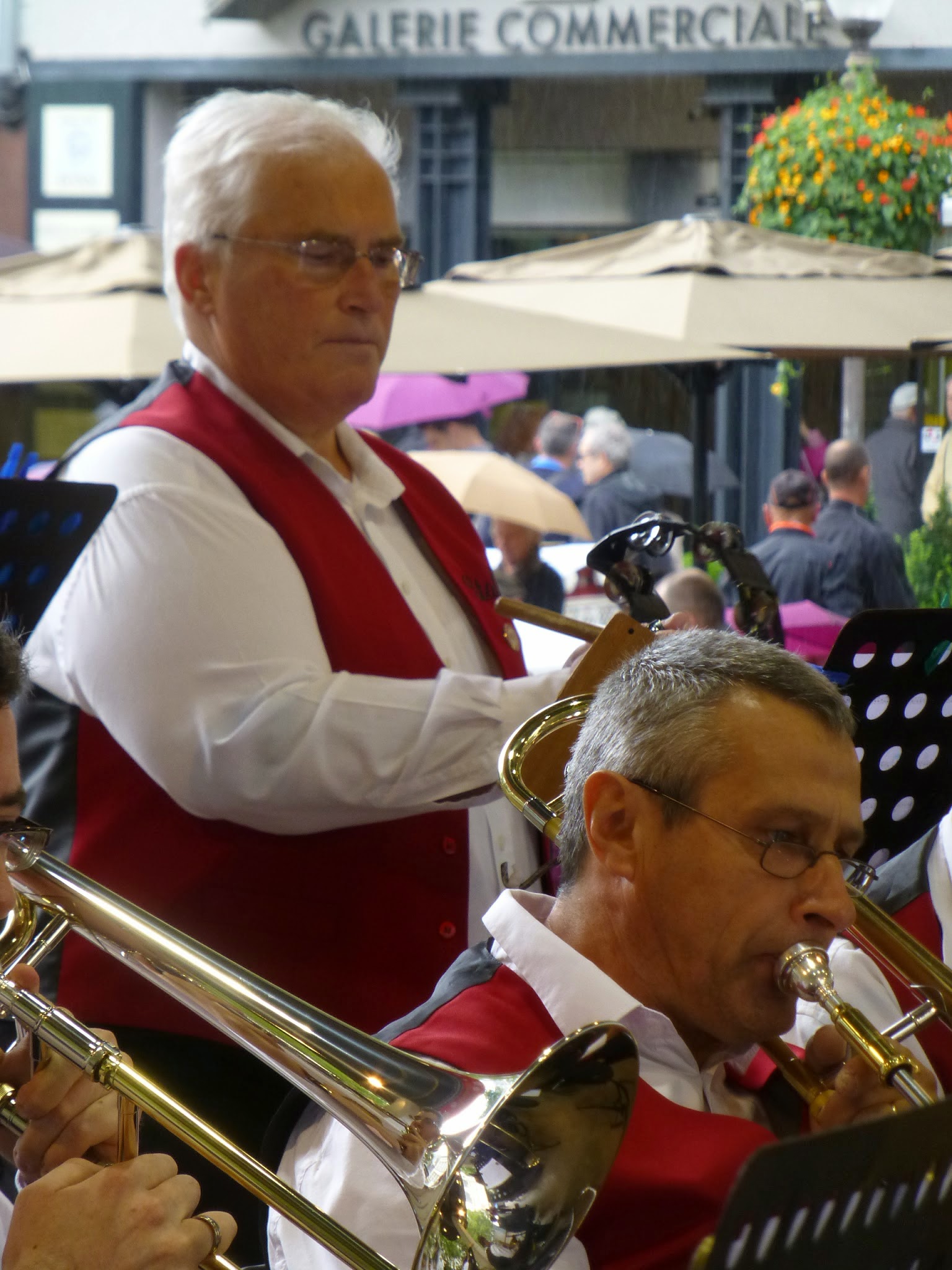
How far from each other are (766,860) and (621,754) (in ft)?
0.59

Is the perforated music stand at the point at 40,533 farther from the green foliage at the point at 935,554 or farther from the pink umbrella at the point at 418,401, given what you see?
the pink umbrella at the point at 418,401

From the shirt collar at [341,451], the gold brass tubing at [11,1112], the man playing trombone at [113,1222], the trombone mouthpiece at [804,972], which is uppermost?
the shirt collar at [341,451]

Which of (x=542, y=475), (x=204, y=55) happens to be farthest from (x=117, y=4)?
(x=542, y=475)

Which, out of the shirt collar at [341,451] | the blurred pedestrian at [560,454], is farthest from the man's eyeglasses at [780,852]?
the blurred pedestrian at [560,454]

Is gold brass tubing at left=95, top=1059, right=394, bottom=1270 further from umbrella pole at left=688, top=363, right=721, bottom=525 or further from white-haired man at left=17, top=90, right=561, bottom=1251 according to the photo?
umbrella pole at left=688, top=363, right=721, bottom=525

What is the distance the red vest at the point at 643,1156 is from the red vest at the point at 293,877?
66 centimetres

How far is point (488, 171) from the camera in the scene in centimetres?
1070

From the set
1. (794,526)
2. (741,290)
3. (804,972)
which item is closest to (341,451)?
(804,972)

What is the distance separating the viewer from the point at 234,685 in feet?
6.94

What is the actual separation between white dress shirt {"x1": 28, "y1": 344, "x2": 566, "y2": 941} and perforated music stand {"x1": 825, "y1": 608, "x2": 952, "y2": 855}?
39 centimetres

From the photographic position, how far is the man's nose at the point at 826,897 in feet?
5.31

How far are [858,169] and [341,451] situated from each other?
5644mm

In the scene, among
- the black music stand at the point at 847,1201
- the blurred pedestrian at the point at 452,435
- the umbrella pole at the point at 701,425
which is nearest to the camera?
the black music stand at the point at 847,1201

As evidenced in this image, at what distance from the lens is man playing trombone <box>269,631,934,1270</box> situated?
5.06ft
